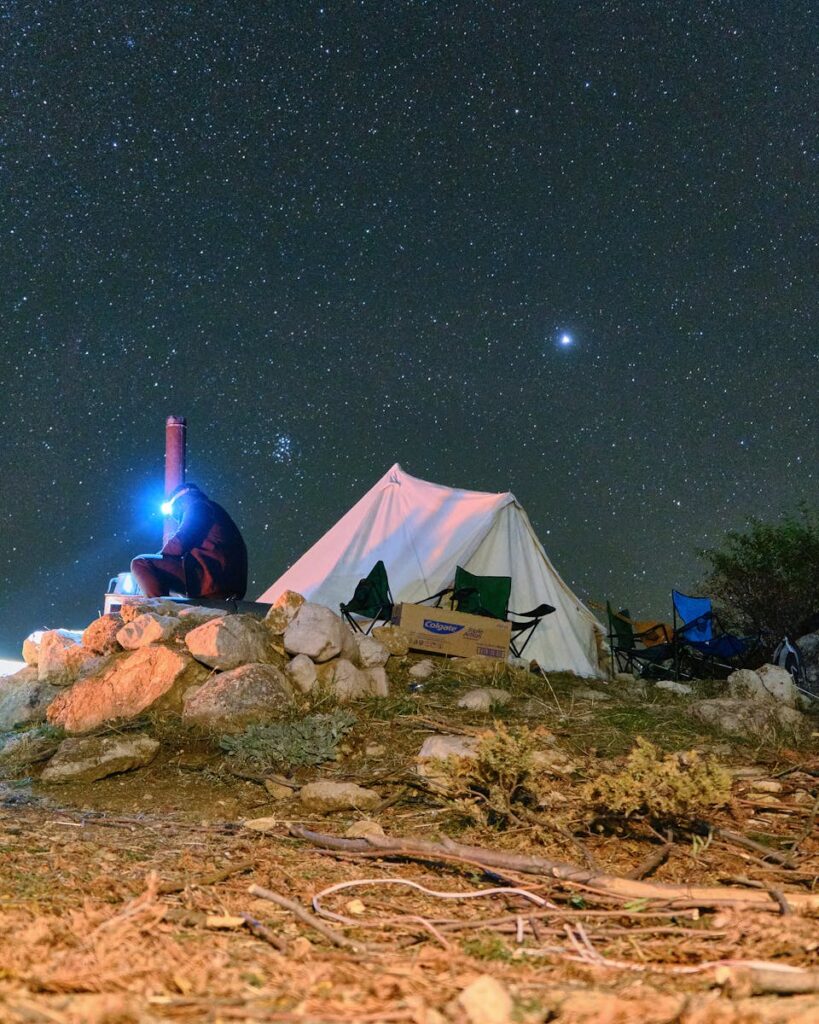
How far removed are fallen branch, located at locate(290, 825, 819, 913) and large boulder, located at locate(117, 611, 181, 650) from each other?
2975 mm

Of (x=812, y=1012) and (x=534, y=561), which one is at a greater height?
(x=534, y=561)

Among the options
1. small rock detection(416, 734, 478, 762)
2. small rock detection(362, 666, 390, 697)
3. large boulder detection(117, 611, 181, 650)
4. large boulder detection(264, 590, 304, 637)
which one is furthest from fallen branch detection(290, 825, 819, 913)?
large boulder detection(117, 611, 181, 650)

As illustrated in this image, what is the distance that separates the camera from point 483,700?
4910 mm

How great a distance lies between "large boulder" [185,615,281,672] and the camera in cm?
471

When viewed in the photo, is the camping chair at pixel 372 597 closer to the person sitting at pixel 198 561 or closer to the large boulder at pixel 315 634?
the person sitting at pixel 198 561

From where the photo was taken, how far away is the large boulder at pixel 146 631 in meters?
5.04

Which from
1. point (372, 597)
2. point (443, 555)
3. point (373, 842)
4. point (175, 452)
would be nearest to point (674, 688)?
point (372, 597)

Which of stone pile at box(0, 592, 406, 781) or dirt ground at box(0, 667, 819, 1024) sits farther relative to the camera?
stone pile at box(0, 592, 406, 781)

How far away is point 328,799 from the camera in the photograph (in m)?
3.26

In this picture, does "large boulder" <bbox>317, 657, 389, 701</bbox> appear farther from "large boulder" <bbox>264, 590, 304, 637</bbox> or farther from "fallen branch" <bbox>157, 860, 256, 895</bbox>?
"fallen branch" <bbox>157, 860, 256, 895</bbox>

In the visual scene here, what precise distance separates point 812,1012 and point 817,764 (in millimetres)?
2683

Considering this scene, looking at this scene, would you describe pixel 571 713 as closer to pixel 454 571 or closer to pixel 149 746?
pixel 149 746

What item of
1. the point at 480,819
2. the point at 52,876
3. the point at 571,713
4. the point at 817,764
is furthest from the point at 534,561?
the point at 52,876

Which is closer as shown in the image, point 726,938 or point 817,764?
point 726,938
